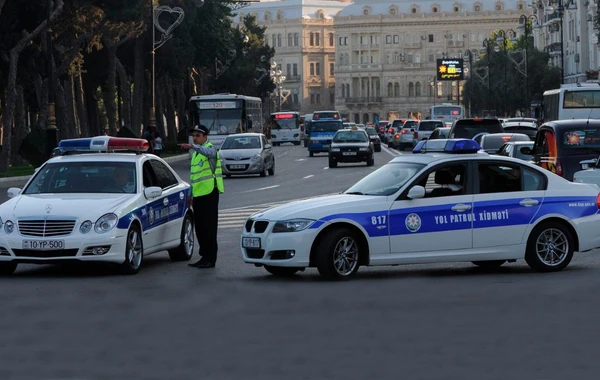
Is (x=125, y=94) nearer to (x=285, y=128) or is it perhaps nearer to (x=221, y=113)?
(x=221, y=113)

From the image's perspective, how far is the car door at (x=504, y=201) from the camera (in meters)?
15.4

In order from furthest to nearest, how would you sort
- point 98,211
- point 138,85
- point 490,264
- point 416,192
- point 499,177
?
point 138,85
point 490,264
point 98,211
point 499,177
point 416,192

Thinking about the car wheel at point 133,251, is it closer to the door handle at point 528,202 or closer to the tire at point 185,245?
the tire at point 185,245

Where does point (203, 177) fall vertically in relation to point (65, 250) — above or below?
above

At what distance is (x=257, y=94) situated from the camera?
139000 millimetres

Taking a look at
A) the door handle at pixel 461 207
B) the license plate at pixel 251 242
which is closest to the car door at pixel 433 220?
the door handle at pixel 461 207

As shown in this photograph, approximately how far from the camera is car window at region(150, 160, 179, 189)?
17822 millimetres

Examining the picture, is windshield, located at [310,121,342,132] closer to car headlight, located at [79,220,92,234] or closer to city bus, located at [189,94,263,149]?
city bus, located at [189,94,263,149]

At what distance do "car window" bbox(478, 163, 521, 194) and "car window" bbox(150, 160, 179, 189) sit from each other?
425 cm

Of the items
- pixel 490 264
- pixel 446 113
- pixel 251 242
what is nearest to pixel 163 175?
pixel 251 242

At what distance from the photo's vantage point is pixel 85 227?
15719mm

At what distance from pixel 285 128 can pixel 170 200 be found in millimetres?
92768

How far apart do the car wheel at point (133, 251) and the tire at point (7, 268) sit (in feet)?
4.04

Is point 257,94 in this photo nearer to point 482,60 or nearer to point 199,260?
point 482,60
